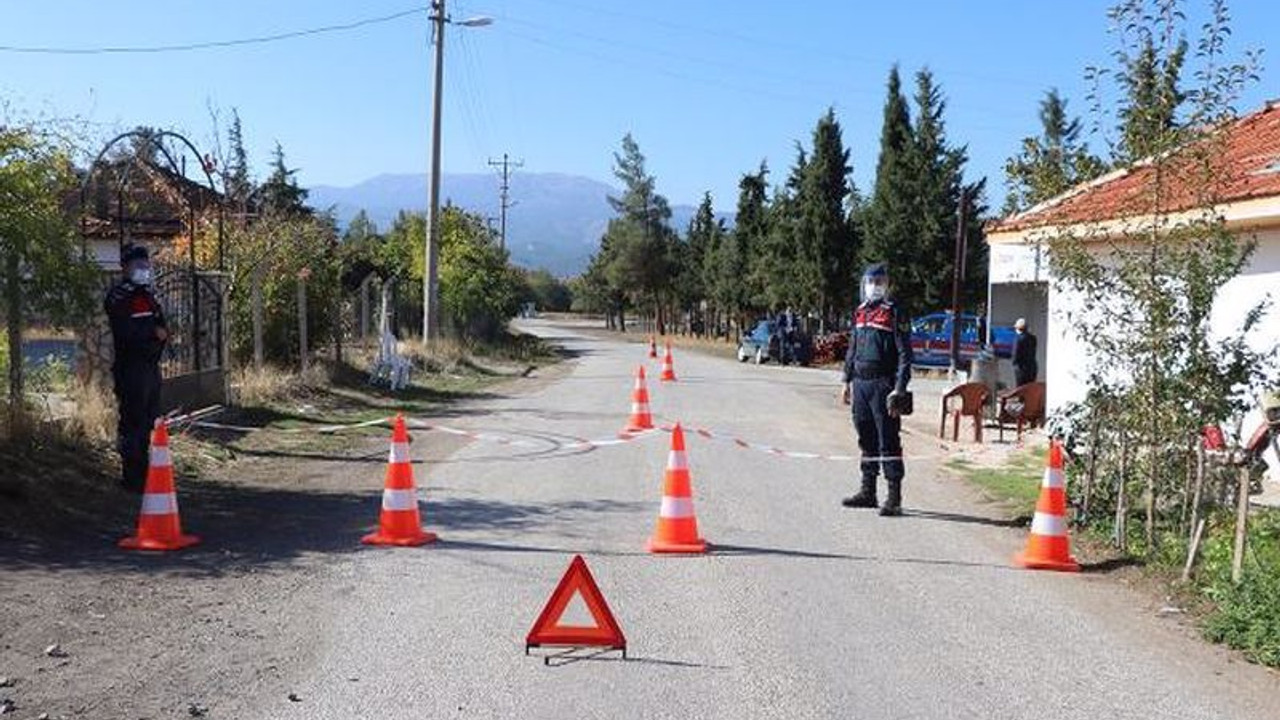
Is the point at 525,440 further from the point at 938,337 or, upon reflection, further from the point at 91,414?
the point at 938,337

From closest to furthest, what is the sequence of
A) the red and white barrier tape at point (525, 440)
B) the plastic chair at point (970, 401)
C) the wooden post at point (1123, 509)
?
the wooden post at point (1123, 509) → the red and white barrier tape at point (525, 440) → the plastic chair at point (970, 401)

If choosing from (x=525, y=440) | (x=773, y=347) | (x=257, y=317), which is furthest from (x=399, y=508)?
(x=773, y=347)

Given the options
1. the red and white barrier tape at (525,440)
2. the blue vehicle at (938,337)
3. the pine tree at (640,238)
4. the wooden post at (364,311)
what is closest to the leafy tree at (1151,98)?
the red and white barrier tape at (525,440)

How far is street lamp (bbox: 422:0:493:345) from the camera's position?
31359mm

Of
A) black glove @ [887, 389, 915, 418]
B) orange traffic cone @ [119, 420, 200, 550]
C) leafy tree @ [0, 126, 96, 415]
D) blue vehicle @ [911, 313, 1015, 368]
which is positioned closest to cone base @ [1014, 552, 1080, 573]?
black glove @ [887, 389, 915, 418]

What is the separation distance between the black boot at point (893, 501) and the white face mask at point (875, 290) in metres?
1.51

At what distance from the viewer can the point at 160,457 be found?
8.54 m

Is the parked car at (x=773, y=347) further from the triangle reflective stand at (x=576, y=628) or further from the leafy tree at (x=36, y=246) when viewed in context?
the triangle reflective stand at (x=576, y=628)

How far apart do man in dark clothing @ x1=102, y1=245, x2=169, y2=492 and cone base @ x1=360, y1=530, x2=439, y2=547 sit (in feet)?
8.78

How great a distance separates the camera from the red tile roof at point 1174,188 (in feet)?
29.3

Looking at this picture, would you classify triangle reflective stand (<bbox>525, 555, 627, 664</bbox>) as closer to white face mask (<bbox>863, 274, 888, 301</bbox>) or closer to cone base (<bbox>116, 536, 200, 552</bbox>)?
cone base (<bbox>116, 536, 200, 552</bbox>)

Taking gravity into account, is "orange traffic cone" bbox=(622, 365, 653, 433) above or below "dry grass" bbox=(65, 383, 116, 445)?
below

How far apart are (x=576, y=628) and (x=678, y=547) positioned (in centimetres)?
249

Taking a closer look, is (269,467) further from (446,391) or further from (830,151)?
(830,151)
